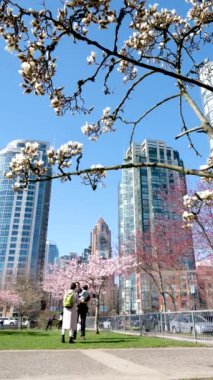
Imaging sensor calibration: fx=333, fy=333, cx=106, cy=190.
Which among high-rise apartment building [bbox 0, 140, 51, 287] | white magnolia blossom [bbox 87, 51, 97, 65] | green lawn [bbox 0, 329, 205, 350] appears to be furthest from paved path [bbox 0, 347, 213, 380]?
high-rise apartment building [bbox 0, 140, 51, 287]

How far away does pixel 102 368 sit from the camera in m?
5.54

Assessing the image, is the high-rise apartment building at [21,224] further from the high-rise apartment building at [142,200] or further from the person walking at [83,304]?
the person walking at [83,304]

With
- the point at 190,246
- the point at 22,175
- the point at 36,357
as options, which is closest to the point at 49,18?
the point at 22,175

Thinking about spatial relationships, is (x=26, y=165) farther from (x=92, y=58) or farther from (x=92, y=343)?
(x=92, y=343)

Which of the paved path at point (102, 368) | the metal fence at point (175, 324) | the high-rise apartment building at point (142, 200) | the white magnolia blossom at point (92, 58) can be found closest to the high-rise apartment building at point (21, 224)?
the high-rise apartment building at point (142, 200)

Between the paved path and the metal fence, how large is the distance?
5.01 meters

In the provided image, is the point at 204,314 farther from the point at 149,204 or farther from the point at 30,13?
the point at 149,204

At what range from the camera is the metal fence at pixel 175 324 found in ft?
38.3

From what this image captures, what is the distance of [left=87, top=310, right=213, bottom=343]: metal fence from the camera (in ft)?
38.3

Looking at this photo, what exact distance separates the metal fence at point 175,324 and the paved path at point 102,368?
197 inches

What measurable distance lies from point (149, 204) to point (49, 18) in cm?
12784

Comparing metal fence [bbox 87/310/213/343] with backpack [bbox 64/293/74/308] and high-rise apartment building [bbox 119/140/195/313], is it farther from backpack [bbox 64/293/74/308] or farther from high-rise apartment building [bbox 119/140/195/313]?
high-rise apartment building [bbox 119/140/195/313]

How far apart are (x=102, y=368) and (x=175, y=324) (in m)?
9.68

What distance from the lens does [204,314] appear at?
11.7 meters
